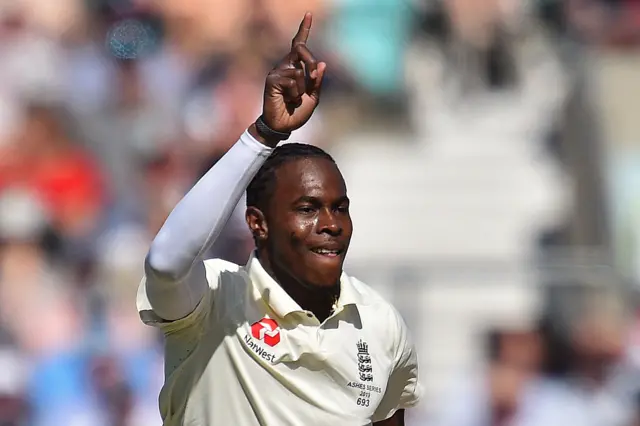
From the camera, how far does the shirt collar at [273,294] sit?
3551 millimetres

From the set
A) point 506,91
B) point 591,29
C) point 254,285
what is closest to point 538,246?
point 506,91

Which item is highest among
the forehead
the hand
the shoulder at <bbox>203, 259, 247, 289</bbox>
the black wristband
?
the hand

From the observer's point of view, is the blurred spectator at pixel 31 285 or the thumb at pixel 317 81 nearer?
the thumb at pixel 317 81

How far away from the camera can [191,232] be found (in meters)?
3.21

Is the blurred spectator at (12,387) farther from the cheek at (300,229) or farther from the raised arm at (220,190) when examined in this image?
the raised arm at (220,190)

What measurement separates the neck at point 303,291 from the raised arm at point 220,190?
348mm

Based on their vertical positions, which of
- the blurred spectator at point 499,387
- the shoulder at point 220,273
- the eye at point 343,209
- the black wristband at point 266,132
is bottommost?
the blurred spectator at point 499,387

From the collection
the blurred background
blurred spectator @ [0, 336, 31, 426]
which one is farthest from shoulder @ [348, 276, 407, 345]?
blurred spectator @ [0, 336, 31, 426]

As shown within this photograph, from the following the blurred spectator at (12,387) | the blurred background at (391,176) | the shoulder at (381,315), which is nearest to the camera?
the shoulder at (381,315)

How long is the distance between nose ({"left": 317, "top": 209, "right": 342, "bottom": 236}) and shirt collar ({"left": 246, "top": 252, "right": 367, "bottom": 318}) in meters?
0.21

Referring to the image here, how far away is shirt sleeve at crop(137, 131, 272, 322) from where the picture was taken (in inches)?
126

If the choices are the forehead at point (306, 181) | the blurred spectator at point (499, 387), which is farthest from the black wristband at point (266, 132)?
the blurred spectator at point (499, 387)

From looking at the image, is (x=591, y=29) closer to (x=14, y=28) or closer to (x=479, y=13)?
(x=479, y=13)

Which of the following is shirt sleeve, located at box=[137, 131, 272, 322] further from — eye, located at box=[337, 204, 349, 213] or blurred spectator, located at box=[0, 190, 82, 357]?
blurred spectator, located at box=[0, 190, 82, 357]
